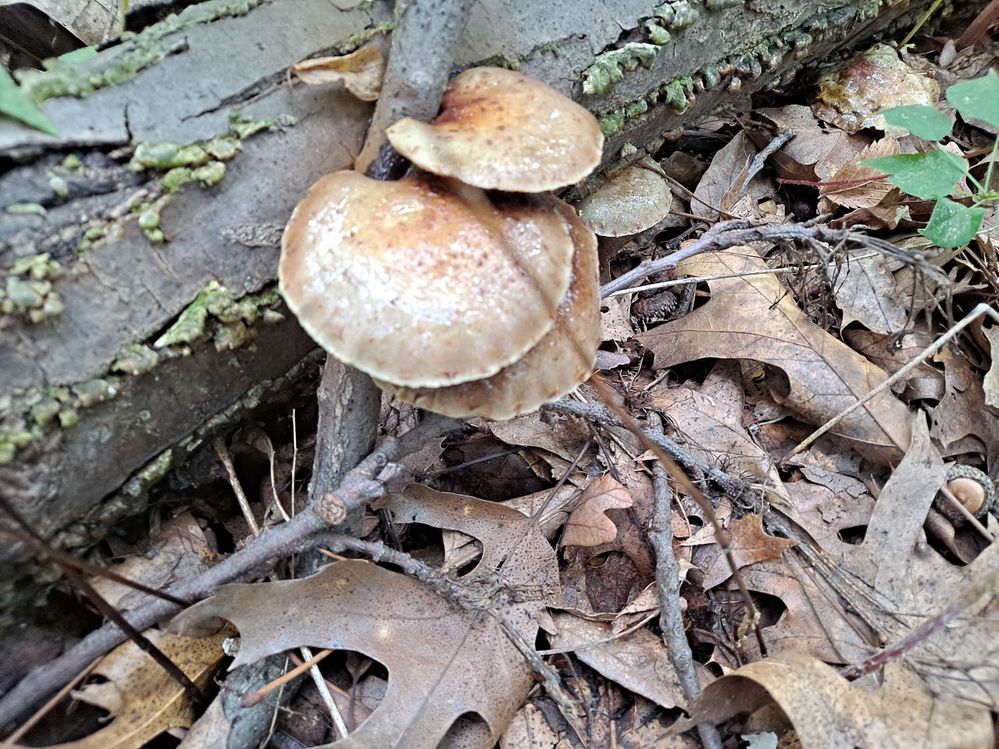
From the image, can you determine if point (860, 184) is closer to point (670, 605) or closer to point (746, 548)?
point (746, 548)

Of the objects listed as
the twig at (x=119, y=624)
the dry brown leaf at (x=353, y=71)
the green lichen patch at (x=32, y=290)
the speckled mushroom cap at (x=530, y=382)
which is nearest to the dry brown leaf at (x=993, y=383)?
the speckled mushroom cap at (x=530, y=382)

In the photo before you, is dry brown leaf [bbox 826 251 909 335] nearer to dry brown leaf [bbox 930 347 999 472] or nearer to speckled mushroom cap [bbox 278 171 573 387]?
dry brown leaf [bbox 930 347 999 472]

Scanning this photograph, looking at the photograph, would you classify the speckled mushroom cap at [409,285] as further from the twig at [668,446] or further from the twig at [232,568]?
the twig at [668,446]

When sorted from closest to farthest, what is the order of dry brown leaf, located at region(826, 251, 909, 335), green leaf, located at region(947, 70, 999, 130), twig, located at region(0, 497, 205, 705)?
twig, located at region(0, 497, 205, 705), green leaf, located at region(947, 70, 999, 130), dry brown leaf, located at region(826, 251, 909, 335)

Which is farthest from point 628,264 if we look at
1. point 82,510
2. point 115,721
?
point 115,721

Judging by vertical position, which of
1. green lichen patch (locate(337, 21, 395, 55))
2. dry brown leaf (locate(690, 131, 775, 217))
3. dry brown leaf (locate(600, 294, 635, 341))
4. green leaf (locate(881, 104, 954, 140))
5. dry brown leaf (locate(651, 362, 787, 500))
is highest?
green lichen patch (locate(337, 21, 395, 55))

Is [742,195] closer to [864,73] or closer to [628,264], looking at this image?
[628,264]

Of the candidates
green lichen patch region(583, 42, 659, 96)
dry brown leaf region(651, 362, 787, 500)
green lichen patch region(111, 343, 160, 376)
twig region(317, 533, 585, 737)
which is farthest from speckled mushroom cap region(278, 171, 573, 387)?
dry brown leaf region(651, 362, 787, 500)
